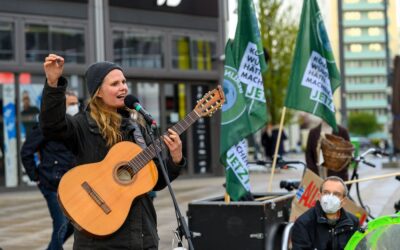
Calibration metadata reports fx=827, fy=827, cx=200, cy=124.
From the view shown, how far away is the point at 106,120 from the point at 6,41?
48.0 feet

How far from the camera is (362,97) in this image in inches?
5807

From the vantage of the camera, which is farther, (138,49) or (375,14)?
(375,14)

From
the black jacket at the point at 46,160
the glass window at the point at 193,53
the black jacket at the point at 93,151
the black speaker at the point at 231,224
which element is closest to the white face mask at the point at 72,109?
the black jacket at the point at 46,160

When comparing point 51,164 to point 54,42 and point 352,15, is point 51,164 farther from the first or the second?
Result: point 352,15

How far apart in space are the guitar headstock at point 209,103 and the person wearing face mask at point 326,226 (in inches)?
73.3

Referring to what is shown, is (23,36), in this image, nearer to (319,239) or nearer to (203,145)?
(203,145)

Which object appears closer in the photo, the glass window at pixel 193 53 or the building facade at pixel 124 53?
the building facade at pixel 124 53

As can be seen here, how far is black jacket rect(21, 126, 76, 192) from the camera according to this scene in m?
7.88

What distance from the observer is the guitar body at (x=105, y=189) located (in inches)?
166

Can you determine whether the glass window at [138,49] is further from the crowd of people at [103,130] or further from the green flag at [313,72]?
the crowd of people at [103,130]

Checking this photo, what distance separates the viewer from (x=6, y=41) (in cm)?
1842

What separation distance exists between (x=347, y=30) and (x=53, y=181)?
144571 mm

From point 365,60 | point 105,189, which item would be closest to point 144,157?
point 105,189

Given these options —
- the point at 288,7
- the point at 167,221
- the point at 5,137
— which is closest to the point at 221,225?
the point at 167,221
